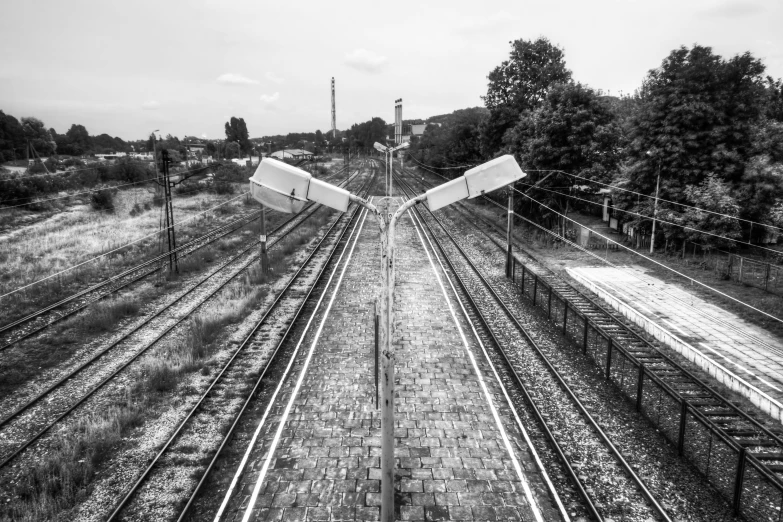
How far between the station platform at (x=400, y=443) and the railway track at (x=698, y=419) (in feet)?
10.1

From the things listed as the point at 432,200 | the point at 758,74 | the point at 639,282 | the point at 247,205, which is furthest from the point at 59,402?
the point at 247,205

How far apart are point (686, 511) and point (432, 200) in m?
6.98

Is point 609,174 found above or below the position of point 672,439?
above

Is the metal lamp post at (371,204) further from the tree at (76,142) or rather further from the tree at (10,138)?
the tree at (76,142)

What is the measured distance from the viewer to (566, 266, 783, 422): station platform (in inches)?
460

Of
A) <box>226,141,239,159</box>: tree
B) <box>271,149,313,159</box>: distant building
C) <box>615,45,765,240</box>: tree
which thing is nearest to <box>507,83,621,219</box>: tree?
<box>615,45,765,240</box>: tree

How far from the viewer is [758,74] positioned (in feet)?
71.3

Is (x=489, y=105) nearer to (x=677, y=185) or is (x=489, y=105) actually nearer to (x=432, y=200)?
(x=677, y=185)

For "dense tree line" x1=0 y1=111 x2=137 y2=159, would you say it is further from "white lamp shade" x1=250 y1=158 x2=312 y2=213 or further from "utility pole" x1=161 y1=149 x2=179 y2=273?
"white lamp shade" x1=250 y1=158 x2=312 y2=213

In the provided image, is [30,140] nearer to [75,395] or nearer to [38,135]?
[38,135]

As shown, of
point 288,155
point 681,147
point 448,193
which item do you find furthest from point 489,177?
point 288,155

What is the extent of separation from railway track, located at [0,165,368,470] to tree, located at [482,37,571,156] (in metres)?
27.2

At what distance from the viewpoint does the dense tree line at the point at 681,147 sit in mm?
21375

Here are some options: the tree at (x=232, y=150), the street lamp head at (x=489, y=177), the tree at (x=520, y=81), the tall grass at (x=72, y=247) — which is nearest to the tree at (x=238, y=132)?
the tree at (x=232, y=150)
